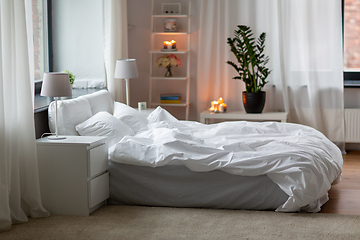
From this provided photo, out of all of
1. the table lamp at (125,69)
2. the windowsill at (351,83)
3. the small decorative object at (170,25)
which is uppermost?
the small decorative object at (170,25)

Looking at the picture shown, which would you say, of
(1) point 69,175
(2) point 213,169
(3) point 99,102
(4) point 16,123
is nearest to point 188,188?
(2) point 213,169

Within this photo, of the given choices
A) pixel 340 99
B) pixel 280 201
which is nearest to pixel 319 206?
pixel 280 201

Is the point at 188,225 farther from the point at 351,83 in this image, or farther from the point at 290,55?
the point at 351,83

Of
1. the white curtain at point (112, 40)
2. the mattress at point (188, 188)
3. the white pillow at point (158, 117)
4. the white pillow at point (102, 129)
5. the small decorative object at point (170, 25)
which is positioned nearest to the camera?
the mattress at point (188, 188)

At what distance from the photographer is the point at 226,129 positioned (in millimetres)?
4133

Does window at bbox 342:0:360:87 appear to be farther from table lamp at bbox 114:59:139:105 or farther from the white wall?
the white wall

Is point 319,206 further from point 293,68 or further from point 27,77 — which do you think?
point 293,68

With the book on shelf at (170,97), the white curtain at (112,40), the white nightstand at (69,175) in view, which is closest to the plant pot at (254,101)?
the book on shelf at (170,97)

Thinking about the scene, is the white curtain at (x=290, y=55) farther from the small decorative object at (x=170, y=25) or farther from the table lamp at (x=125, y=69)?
the table lamp at (x=125, y=69)

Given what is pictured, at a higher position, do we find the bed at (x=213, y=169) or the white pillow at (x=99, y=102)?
the white pillow at (x=99, y=102)

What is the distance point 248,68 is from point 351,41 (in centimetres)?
141

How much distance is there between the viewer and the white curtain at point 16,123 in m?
2.88

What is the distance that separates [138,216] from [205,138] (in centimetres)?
104

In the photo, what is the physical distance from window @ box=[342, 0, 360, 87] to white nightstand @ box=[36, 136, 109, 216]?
3.70 meters
